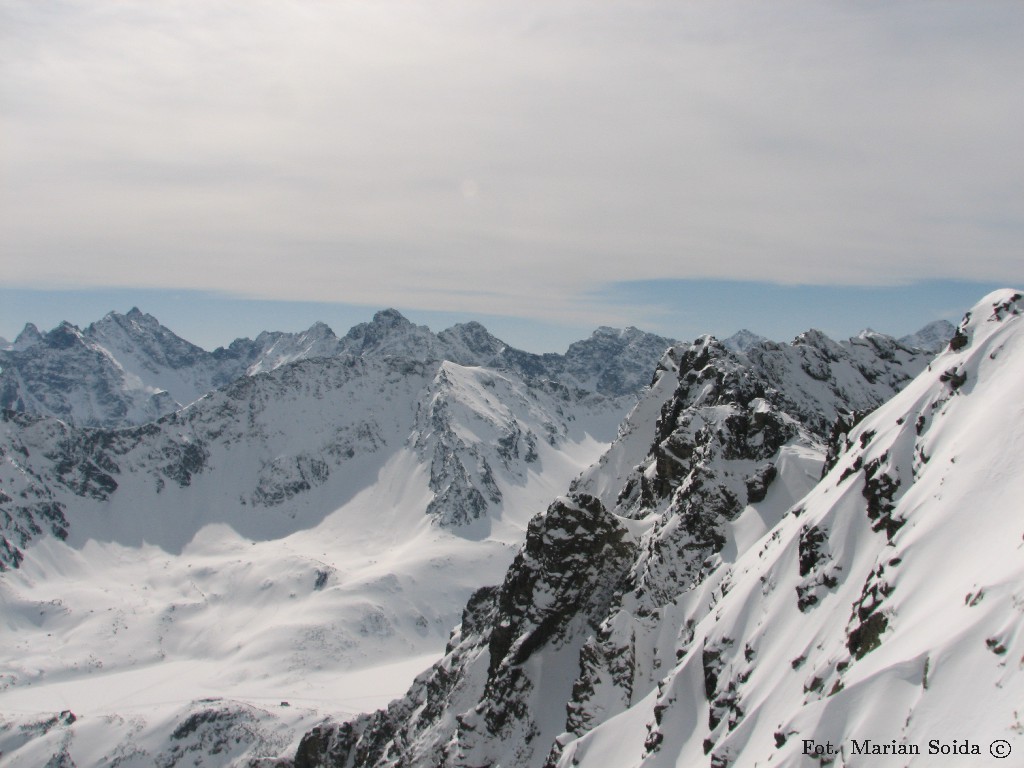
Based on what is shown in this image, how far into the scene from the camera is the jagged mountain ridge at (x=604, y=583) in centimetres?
5341

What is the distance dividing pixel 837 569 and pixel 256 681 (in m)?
191

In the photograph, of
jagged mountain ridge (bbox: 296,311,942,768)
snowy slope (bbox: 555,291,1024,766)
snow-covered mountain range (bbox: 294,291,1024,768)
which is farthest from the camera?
jagged mountain ridge (bbox: 296,311,942,768)

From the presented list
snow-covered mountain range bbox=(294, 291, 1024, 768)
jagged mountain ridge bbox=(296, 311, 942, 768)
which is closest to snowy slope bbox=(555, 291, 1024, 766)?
snow-covered mountain range bbox=(294, 291, 1024, 768)

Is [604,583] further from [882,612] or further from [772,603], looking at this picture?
[882,612]

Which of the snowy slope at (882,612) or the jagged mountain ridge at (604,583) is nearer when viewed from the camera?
the snowy slope at (882,612)

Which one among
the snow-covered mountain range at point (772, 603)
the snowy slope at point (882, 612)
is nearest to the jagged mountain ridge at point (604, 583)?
the snow-covered mountain range at point (772, 603)

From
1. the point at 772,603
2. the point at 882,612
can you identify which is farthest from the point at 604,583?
the point at 882,612

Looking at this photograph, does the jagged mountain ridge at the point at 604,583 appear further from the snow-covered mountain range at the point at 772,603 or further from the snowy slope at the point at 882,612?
the snowy slope at the point at 882,612

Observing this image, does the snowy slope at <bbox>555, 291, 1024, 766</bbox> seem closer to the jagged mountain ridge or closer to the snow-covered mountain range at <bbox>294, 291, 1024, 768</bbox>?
the snow-covered mountain range at <bbox>294, 291, 1024, 768</bbox>

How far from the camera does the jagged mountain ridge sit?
2103 inches

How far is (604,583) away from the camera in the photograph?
204 ft

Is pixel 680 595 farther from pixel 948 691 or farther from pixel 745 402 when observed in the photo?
pixel 948 691

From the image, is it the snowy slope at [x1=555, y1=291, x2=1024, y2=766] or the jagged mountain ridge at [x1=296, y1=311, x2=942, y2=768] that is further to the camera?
the jagged mountain ridge at [x1=296, y1=311, x2=942, y2=768]

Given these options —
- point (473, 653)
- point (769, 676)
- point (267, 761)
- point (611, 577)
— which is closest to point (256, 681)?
point (267, 761)
